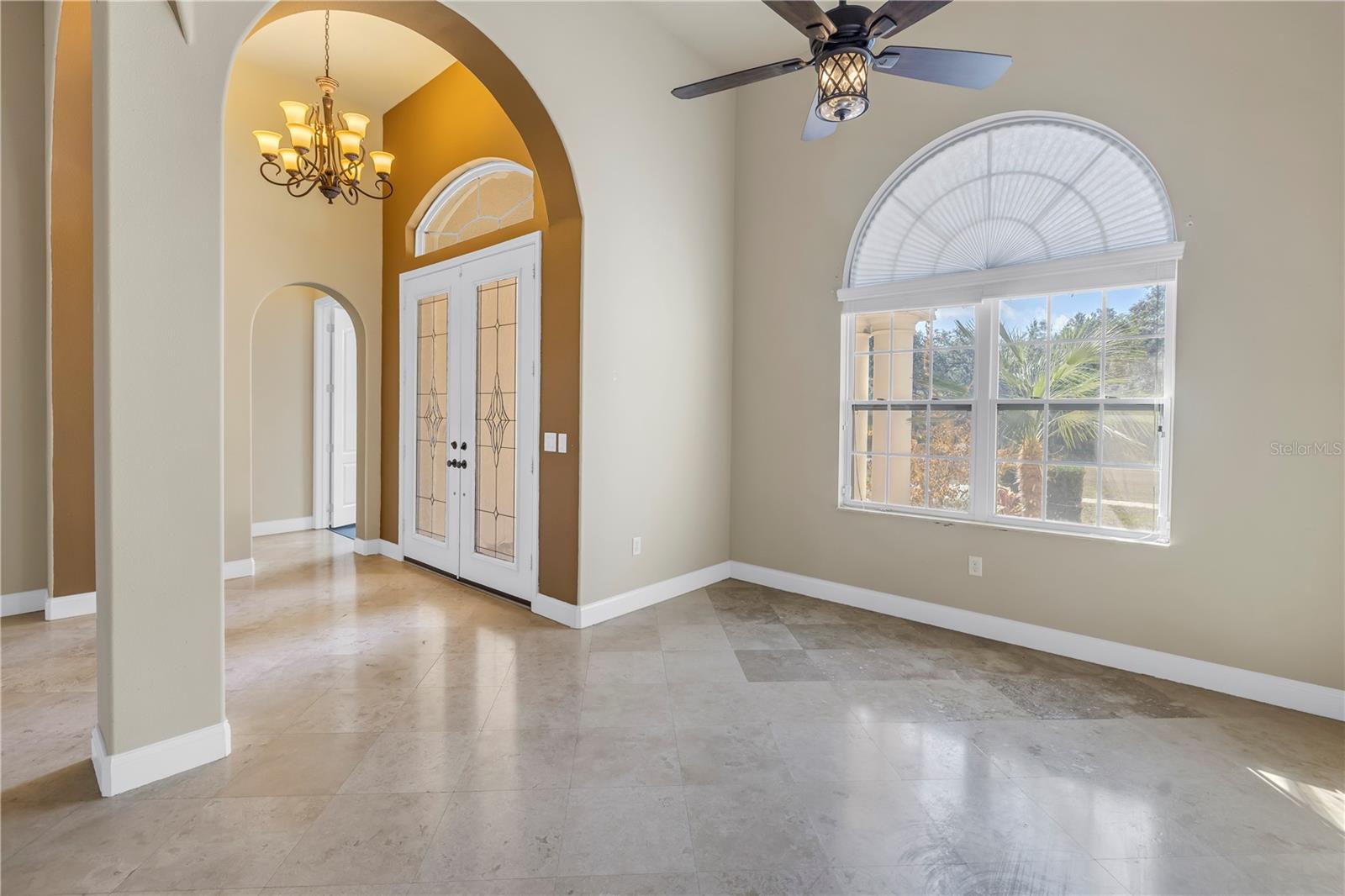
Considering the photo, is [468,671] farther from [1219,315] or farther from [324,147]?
[1219,315]

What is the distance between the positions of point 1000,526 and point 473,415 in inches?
143

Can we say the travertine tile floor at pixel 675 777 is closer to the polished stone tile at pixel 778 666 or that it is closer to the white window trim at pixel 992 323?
the polished stone tile at pixel 778 666

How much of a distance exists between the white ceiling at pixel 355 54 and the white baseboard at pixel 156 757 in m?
4.22

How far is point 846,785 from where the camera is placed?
7.29 feet

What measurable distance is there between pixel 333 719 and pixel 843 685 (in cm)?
234

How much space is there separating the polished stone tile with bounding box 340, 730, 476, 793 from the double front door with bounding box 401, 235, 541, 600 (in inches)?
64.7

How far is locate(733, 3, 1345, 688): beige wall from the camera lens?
2.77 m

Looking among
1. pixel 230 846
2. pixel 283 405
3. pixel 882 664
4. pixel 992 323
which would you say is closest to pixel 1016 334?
pixel 992 323

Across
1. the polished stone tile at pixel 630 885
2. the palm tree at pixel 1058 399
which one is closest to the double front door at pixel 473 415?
the polished stone tile at pixel 630 885

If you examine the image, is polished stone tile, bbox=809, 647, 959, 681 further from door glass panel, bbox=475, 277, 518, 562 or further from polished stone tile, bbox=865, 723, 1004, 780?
door glass panel, bbox=475, 277, 518, 562

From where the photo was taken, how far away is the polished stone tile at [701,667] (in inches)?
123

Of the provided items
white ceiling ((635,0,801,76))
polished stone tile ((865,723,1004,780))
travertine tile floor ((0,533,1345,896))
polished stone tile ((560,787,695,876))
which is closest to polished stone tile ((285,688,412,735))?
travertine tile floor ((0,533,1345,896))

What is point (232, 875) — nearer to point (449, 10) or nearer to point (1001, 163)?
point (449, 10)

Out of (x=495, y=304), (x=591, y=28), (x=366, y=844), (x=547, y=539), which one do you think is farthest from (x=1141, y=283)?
(x=366, y=844)
